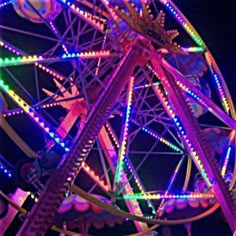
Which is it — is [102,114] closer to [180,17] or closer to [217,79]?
[180,17]

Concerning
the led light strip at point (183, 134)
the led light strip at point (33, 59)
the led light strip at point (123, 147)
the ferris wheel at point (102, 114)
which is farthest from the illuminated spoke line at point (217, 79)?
the led light strip at point (33, 59)

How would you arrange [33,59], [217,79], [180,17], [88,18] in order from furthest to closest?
[217,79]
[180,17]
[88,18]
[33,59]

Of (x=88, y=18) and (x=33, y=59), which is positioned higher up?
(x=88, y=18)

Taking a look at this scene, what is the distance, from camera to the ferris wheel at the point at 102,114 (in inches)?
317

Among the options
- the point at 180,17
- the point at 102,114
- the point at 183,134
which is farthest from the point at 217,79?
the point at 102,114

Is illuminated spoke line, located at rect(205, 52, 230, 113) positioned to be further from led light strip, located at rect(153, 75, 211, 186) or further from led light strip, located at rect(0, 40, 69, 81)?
led light strip, located at rect(0, 40, 69, 81)

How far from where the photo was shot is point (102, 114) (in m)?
8.98

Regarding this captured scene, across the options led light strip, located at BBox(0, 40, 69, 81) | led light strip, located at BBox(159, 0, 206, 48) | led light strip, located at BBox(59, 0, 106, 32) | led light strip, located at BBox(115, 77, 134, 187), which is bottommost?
led light strip, located at BBox(115, 77, 134, 187)

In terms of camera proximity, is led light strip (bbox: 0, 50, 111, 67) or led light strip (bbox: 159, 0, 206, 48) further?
led light strip (bbox: 159, 0, 206, 48)

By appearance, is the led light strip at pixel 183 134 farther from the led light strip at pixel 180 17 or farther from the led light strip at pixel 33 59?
the led light strip at pixel 33 59

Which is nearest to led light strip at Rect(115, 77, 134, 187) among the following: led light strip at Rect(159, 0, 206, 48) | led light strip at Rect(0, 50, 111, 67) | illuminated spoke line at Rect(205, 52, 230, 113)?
led light strip at Rect(0, 50, 111, 67)

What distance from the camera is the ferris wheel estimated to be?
26.5ft

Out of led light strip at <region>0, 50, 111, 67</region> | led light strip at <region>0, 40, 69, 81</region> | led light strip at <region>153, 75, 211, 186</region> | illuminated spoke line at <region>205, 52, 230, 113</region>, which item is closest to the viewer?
led light strip at <region>0, 50, 111, 67</region>

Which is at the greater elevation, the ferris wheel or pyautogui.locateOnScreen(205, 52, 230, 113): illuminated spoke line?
pyautogui.locateOnScreen(205, 52, 230, 113): illuminated spoke line
